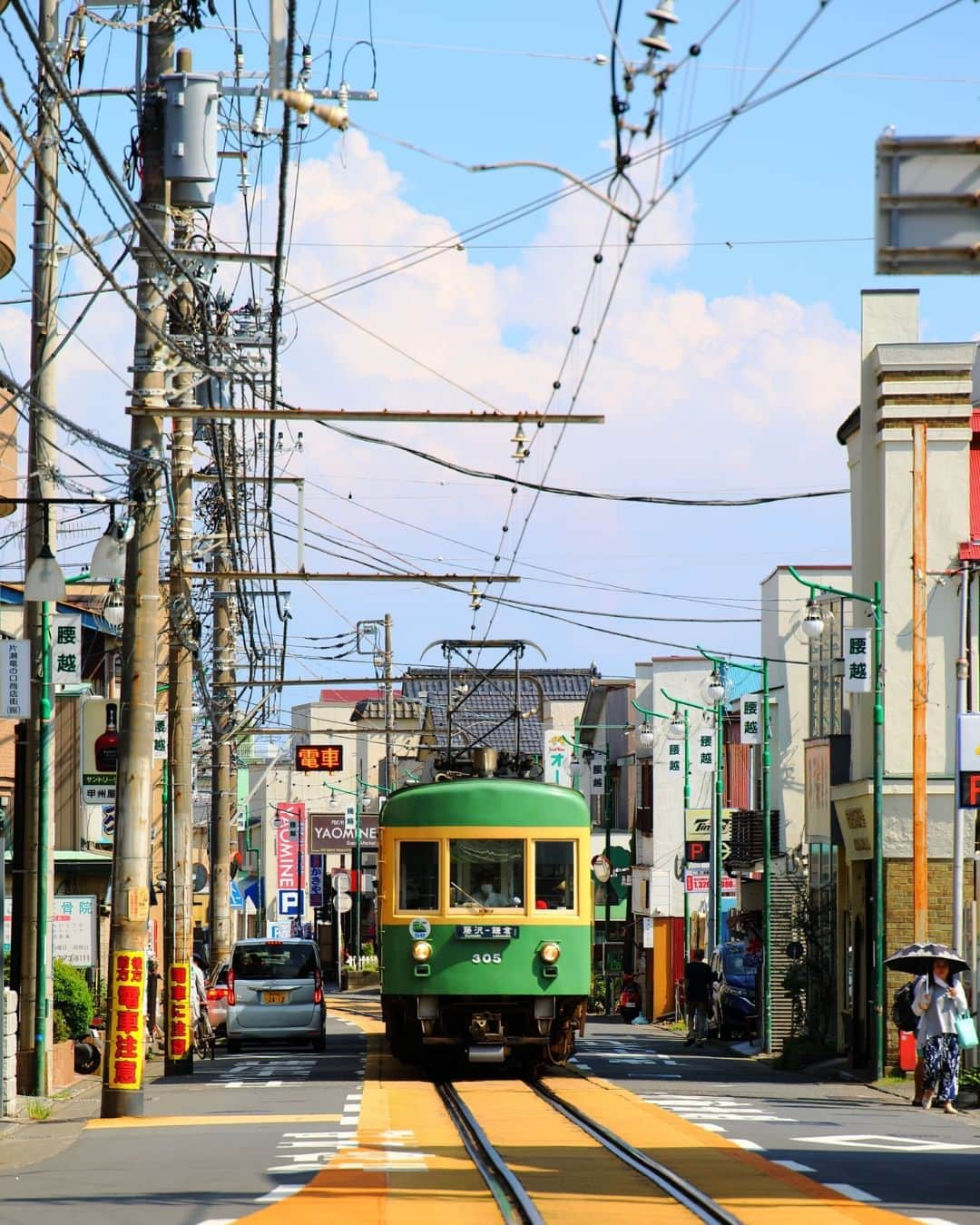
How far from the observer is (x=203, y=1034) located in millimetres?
28469

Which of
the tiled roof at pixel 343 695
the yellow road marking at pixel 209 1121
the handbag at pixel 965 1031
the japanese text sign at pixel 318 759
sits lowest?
the yellow road marking at pixel 209 1121

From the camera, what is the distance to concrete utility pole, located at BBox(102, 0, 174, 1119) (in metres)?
18.4

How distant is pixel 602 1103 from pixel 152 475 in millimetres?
6830

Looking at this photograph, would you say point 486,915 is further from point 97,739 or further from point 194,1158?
point 97,739

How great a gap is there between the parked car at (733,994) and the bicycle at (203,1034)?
10.9m

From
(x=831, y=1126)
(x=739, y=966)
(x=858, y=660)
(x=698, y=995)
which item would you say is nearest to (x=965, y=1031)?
(x=831, y=1126)

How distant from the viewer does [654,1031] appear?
41.4m

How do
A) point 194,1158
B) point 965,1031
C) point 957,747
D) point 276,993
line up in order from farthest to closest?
point 276,993 → point 957,747 → point 965,1031 → point 194,1158

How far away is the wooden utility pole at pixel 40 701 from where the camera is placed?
67.2 ft

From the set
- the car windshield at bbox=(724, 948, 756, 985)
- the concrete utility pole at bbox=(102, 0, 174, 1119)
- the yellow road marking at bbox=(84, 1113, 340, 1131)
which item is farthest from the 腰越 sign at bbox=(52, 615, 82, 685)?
the car windshield at bbox=(724, 948, 756, 985)

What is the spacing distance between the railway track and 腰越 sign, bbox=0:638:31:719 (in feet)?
20.4

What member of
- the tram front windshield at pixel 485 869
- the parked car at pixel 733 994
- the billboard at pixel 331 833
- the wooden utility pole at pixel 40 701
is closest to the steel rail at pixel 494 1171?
the tram front windshield at pixel 485 869

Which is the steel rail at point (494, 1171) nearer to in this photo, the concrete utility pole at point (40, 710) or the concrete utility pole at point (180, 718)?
the concrete utility pole at point (40, 710)

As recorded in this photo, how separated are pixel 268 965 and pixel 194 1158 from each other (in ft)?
50.8
